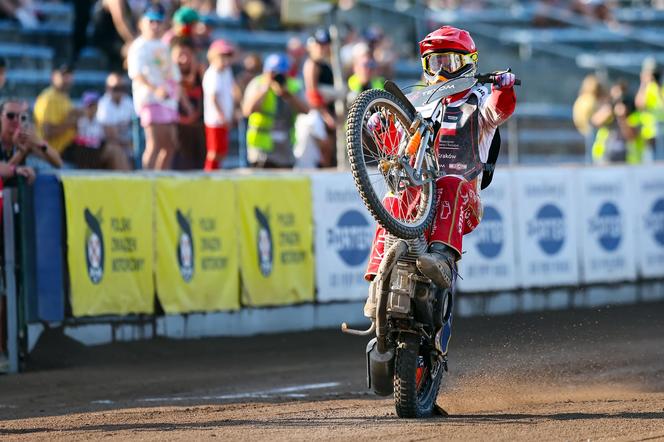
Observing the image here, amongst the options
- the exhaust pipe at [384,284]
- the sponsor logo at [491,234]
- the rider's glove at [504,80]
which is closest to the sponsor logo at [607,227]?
the sponsor logo at [491,234]

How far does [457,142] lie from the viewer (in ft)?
26.9

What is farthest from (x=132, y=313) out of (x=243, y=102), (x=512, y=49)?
(x=512, y=49)

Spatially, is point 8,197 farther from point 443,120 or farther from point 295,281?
point 443,120

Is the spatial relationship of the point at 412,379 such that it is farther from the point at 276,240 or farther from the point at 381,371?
the point at 276,240

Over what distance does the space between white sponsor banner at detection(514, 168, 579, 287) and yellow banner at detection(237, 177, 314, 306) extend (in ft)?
10.2

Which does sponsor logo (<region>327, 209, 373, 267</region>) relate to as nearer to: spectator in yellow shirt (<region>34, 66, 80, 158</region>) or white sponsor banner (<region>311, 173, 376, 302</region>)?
white sponsor banner (<region>311, 173, 376, 302</region>)

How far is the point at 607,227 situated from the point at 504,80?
918cm

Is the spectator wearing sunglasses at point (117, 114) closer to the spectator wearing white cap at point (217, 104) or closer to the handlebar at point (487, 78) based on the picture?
the spectator wearing white cap at point (217, 104)

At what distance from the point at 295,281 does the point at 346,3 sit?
1071 cm

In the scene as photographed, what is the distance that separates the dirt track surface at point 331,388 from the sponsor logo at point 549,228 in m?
1.72

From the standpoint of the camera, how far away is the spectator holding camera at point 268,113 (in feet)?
50.5

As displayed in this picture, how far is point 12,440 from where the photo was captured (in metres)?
7.69

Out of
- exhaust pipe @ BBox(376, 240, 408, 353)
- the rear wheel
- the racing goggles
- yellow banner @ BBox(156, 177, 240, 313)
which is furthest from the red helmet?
yellow banner @ BBox(156, 177, 240, 313)

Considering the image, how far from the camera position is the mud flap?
25.8 feet
